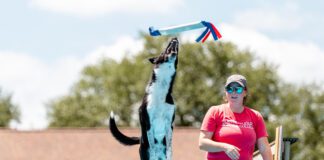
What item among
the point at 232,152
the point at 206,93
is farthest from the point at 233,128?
the point at 206,93

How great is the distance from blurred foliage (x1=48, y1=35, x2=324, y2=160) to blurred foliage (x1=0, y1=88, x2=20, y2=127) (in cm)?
607

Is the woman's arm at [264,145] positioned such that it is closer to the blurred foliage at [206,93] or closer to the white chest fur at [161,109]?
the white chest fur at [161,109]

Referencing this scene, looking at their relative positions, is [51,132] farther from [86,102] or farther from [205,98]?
[86,102]

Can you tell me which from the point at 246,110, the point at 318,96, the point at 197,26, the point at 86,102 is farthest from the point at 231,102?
the point at 86,102

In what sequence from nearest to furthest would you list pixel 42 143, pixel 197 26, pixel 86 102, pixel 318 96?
1. pixel 197 26
2. pixel 42 143
3. pixel 318 96
4. pixel 86 102

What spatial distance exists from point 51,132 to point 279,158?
83.7ft

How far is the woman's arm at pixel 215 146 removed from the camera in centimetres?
660

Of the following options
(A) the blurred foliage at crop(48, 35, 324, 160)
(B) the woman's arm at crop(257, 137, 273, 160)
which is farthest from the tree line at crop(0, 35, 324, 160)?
(B) the woman's arm at crop(257, 137, 273, 160)

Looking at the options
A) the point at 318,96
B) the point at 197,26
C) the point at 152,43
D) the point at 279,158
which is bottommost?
the point at 279,158

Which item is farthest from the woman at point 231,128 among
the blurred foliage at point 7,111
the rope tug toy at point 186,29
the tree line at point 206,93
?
the blurred foliage at point 7,111

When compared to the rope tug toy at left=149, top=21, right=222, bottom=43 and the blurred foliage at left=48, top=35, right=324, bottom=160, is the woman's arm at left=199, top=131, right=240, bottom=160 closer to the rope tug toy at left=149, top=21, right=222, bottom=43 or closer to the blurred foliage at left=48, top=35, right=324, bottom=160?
the rope tug toy at left=149, top=21, right=222, bottom=43

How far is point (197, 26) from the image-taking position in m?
6.11

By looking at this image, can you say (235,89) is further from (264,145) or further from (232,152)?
(264,145)

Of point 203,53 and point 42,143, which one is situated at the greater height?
point 203,53
